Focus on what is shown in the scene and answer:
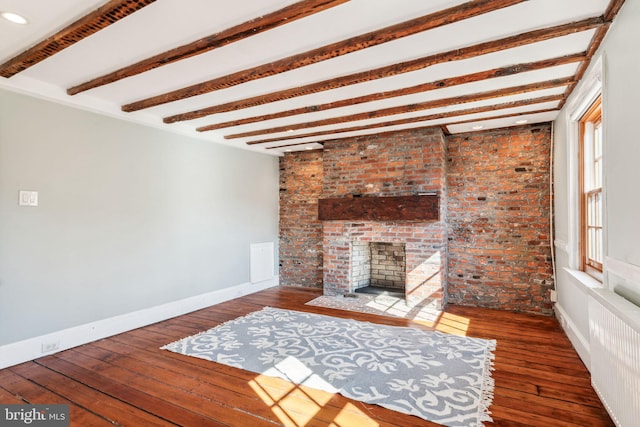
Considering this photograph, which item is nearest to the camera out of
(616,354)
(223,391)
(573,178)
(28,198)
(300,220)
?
(616,354)

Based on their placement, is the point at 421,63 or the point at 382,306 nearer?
the point at 421,63

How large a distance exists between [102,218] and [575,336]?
4.85m

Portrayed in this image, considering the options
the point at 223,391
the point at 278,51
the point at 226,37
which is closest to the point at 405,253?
the point at 223,391

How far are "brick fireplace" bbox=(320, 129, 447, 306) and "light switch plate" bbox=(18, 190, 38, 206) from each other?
11.4 ft

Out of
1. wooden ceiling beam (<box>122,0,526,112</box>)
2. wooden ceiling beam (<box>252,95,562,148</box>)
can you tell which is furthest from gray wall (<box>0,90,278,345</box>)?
wooden ceiling beam (<box>252,95,562,148</box>)

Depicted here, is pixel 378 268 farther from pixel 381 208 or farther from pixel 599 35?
pixel 599 35

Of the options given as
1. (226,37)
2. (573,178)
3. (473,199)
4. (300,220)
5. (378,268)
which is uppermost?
(226,37)

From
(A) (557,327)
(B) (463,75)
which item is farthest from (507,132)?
(A) (557,327)

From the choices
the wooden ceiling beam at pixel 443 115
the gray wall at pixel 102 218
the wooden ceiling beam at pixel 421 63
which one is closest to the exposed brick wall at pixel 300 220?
the wooden ceiling beam at pixel 443 115

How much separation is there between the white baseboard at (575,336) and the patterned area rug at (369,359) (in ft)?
2.25

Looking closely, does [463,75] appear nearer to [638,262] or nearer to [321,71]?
[321,71]

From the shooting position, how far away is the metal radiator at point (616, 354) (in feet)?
5.16

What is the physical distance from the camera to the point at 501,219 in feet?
14.9

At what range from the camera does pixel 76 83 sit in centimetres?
305
